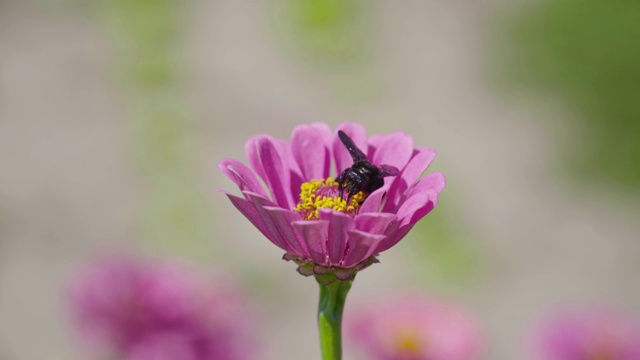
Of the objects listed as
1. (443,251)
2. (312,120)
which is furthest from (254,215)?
(312,120)

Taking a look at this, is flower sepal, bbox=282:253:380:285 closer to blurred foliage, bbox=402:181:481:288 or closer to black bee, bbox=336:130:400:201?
black bee, bbox=336:130:400:201

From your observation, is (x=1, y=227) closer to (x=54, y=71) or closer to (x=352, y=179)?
(x=54, y=71)

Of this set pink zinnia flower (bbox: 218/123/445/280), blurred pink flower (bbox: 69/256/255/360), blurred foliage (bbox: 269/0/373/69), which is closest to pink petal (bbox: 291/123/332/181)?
pink zinnia flower (bbox: 218/123/445/280)

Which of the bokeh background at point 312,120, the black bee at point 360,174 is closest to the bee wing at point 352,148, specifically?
the black bee at point 360,174

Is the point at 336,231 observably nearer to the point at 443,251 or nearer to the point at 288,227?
the point at 288,227

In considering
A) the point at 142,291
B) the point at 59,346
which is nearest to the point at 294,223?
the point at 142,291

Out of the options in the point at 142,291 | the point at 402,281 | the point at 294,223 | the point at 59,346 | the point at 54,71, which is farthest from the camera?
the point at 54,71

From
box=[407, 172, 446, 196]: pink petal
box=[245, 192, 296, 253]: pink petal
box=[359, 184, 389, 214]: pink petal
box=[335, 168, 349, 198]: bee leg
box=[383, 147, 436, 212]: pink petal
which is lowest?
box=[245, 192, 296, 253]: pink petal
